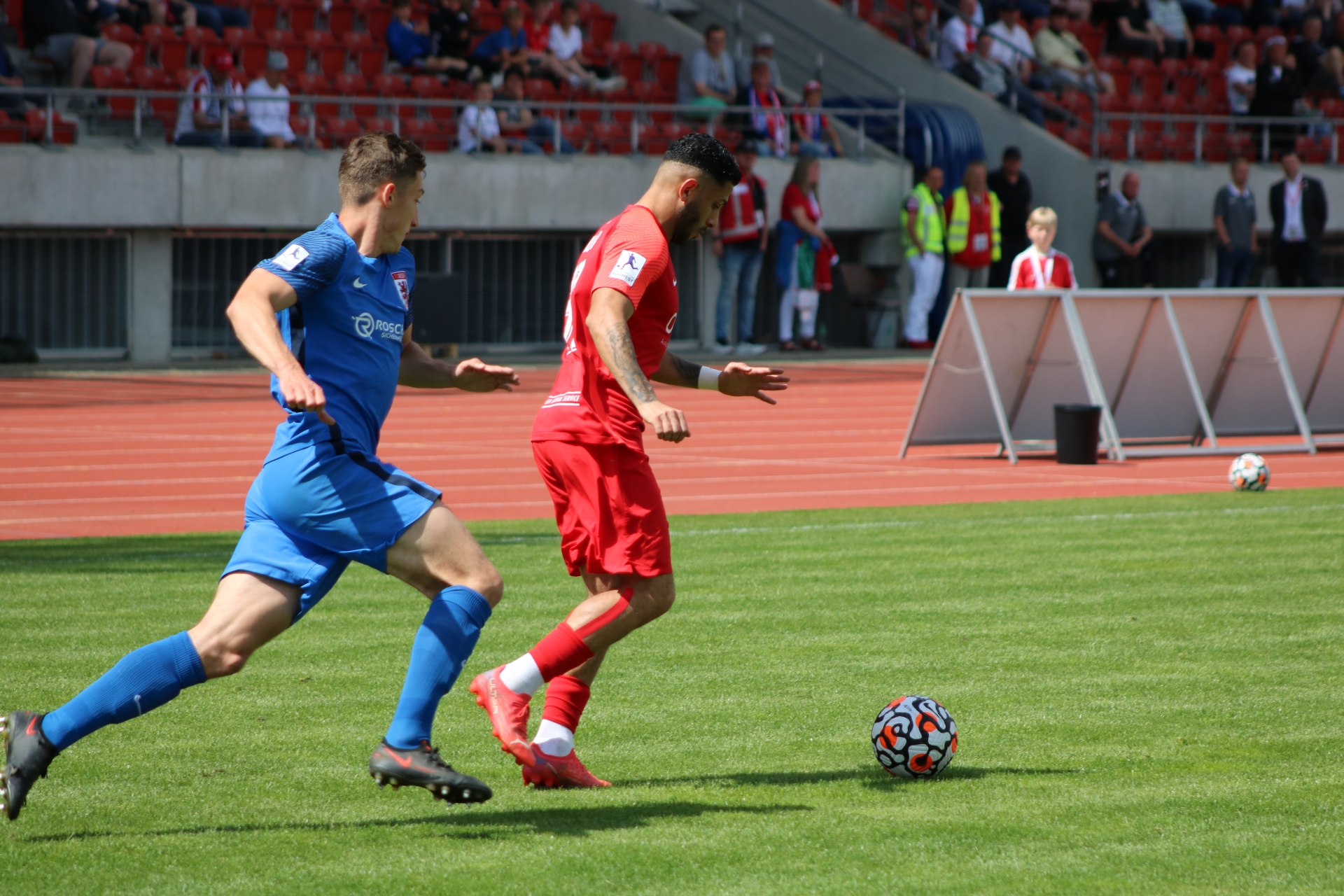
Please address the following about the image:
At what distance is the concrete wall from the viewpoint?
21719 mm

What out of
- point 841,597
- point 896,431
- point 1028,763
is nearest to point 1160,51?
point 896,431

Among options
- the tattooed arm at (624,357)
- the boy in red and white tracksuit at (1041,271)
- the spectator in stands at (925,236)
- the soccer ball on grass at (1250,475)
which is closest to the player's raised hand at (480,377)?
the tattooed arm at (624,357)

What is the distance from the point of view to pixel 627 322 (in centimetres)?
522

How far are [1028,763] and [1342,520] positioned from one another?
6.69m

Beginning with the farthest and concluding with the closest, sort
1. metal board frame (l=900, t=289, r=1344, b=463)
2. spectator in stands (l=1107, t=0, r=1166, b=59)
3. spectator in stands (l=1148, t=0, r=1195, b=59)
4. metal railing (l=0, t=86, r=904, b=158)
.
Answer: spectator in stands (l=1148, t=0, r=1195, b=59)
spectator in stands (l=1107, t=0, r=1166, b=59)
metal railing (l=0, t=86, r=904, b=158)
metal board frame (l=900, t=289, r=1344, b=463)

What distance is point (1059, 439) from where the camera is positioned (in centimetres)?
1445

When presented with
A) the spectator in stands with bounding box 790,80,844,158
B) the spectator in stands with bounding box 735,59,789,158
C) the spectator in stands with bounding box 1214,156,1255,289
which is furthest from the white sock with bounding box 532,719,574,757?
the spectator in stands with bounding box 1214,156,1255,289

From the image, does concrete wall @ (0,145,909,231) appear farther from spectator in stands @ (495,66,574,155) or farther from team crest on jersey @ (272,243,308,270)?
team crest on jersey @ (272,243,308,270)

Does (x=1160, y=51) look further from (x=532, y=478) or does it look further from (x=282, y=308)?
(x=282, y=308)

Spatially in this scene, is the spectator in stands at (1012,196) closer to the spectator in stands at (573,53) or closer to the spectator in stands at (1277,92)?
the spectator in stands at (1277,92)

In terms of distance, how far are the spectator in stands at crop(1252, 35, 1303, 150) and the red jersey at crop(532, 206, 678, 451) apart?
2781 cm

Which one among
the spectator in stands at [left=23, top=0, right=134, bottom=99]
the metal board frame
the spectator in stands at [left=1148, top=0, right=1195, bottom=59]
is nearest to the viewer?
the metal board frame

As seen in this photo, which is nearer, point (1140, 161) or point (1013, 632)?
point (1013, 632)

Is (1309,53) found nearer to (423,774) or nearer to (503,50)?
(503,50)
